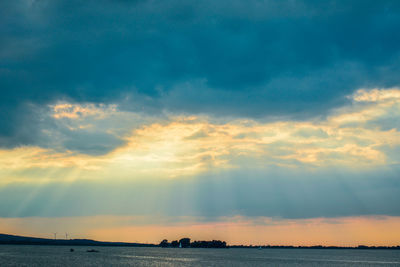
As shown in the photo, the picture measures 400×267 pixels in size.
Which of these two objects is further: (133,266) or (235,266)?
(235,266)

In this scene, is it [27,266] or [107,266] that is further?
[107,266]

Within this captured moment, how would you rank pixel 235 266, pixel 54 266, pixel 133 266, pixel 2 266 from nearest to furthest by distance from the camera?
pixel 2 266 < pixel 54 266 < pixel 133 266 < pixel 235 266

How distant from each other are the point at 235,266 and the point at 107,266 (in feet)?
204

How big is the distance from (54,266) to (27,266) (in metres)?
10.8

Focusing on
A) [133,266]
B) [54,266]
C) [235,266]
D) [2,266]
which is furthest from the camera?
[235,266]

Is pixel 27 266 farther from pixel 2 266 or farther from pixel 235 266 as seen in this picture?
pixel 235 266

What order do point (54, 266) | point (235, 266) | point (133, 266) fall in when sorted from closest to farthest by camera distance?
point (54, 266)
point (133, 266)
point (235, 266)

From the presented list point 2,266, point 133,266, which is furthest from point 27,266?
point 133,266

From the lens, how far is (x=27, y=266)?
157875 mm

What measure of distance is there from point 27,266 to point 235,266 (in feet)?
309

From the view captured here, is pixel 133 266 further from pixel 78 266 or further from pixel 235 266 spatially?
pixel 235 266

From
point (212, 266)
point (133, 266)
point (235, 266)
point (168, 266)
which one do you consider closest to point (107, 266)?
point (133, 266)

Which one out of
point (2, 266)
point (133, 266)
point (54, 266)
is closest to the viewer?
point (2, 266)

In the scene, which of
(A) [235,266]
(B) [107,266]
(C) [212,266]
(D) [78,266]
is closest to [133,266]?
(B) [107,266]
